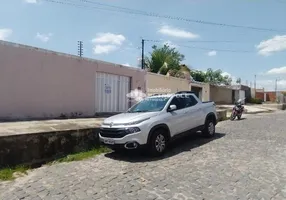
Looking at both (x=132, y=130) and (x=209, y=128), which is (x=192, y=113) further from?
(x=132, y=130)

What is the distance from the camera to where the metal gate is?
15.3 metres

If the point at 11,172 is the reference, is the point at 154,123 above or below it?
above

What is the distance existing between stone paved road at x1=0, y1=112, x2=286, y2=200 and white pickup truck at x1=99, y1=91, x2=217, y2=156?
1.48ft

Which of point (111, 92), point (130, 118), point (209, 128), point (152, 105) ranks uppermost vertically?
point (111, 92)

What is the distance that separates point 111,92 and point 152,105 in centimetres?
727

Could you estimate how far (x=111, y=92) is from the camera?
16.1m

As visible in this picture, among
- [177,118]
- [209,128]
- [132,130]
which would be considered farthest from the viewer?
[209,128]

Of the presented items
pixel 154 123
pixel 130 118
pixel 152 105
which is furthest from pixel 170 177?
pixel 152 105

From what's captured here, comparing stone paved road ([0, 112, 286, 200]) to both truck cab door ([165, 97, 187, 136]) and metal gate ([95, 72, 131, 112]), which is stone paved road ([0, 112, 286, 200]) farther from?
metal gate ([95, 72, 131, 112])

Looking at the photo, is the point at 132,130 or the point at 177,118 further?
the point at 177,118

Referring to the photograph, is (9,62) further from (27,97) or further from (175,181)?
(175,181)

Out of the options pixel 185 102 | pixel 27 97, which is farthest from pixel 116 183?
pixel 27 97

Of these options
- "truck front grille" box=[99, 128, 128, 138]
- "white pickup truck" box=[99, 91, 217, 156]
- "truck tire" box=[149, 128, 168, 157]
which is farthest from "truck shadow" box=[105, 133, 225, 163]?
"truck front grille" box=[99, 128, 128, 138]

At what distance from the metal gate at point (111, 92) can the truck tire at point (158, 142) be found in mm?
7456
